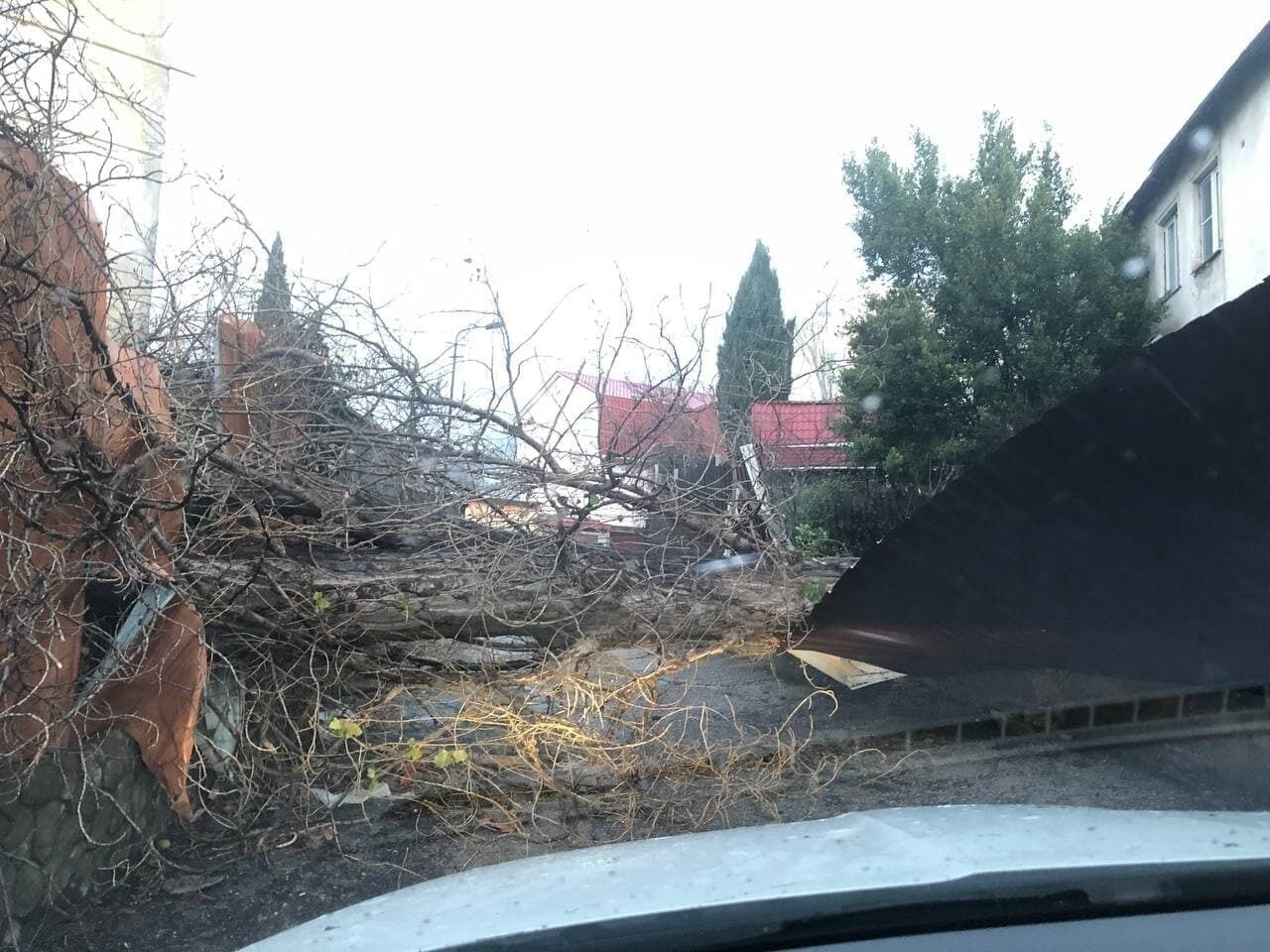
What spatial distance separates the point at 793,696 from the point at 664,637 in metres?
0.96

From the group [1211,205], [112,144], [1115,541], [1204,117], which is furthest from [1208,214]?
[112,144]

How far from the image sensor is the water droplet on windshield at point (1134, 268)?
1459 centimetres

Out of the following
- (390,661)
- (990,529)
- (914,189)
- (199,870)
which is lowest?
(199,870)

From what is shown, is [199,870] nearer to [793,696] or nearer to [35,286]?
[35,286]

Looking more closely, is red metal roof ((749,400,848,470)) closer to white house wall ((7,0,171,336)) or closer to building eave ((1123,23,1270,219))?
white house wall ((7,0,171,336))

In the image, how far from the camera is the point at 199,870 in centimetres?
462

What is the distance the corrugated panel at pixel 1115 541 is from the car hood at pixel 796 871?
1803mm

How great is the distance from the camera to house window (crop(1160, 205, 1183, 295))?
48.7 ft

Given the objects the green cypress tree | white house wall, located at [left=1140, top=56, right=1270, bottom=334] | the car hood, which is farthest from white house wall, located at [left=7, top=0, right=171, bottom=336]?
white house wall, located at [left=1140, top=56, right=1270, bottom=334]

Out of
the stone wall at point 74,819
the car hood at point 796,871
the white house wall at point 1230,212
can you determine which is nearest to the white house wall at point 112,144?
the stone wall at point 74,819

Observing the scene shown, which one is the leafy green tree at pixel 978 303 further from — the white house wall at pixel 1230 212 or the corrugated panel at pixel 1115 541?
the corrugated panel at pixel 1115 541

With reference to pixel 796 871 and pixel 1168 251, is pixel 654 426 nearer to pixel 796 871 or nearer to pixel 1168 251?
pixel 796 871

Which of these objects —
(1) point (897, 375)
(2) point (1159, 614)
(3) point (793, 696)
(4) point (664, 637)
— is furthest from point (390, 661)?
(1) point (897, 375)

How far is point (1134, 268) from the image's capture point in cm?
1472
